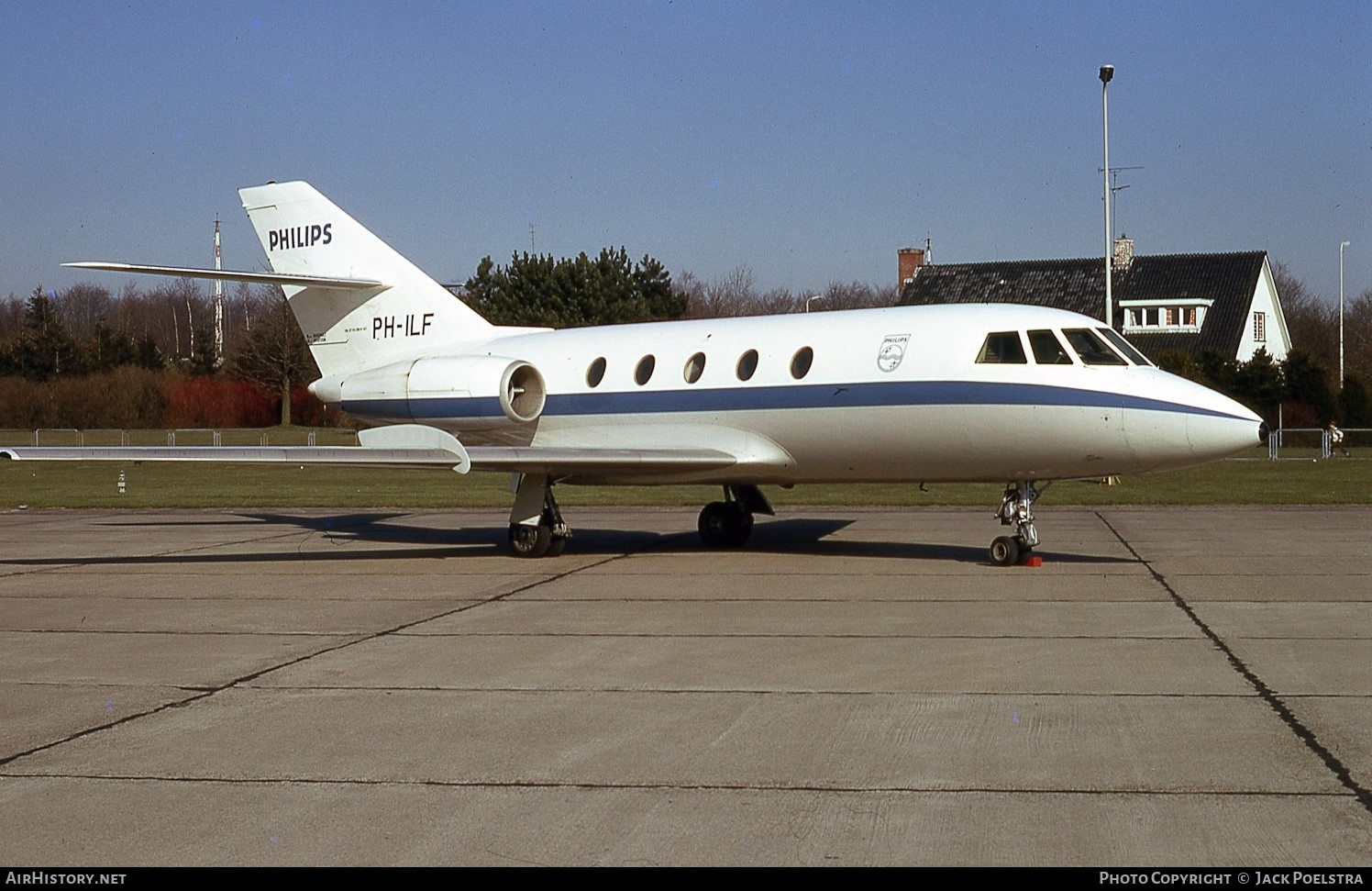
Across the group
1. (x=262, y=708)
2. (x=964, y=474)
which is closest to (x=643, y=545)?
(x=964, y=474)

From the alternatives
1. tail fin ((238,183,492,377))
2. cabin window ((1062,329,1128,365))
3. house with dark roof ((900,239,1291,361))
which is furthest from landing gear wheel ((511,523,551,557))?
house with dark roof ((900,239,1291,361))

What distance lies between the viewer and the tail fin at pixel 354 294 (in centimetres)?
2034

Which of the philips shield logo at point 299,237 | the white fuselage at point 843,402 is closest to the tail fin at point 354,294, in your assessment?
the philips shield logo at point 299,237

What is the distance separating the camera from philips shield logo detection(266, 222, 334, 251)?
20438mm

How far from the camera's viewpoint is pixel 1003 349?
49.5 ft

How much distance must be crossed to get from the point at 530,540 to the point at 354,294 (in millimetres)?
5335

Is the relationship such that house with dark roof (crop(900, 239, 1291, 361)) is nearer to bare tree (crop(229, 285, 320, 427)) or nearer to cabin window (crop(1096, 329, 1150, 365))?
bare tree (crop(229, 285, 320, 427))

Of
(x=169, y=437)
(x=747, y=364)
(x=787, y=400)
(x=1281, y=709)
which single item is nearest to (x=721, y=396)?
(x=747, y=364)

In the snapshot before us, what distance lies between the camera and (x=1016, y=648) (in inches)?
398

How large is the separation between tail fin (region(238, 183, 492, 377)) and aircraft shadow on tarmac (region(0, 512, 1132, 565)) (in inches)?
108

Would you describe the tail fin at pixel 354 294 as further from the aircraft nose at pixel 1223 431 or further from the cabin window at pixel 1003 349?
the aircraft nose at pixel 1223 431

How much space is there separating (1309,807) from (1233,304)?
57.9m

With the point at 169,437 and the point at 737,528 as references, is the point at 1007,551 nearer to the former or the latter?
the point at 737,528

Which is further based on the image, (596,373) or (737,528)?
(737,528)
